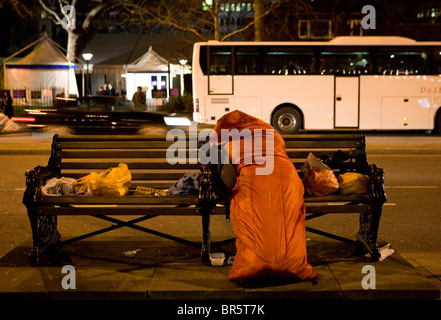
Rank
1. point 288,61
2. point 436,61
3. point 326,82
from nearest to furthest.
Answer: point 436,61, point 326,82, point 288,61

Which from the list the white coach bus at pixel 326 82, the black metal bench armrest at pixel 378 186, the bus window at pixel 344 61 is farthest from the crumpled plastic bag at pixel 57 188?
the bus window at pixel 344 61

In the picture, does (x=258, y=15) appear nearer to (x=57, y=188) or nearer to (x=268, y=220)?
(x=57, y=188)

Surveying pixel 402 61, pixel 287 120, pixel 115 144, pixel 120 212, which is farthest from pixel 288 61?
pixel 120 212

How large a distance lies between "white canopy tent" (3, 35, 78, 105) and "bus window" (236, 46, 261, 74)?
18211mm

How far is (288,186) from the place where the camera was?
4.73m

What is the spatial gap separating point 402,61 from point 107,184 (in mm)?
17870

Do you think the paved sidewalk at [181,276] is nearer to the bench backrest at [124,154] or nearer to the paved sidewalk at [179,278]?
the paved sidewalk at [179,278]

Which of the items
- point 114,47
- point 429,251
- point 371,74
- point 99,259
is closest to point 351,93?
point 371,74

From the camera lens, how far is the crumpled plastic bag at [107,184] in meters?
5.43

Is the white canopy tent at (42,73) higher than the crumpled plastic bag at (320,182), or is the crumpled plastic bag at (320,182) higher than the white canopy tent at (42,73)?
the white canopy tent at (42,73)

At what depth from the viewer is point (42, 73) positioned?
36906 mm

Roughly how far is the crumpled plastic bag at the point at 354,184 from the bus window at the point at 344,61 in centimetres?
1625

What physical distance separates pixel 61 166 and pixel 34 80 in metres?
32.9
